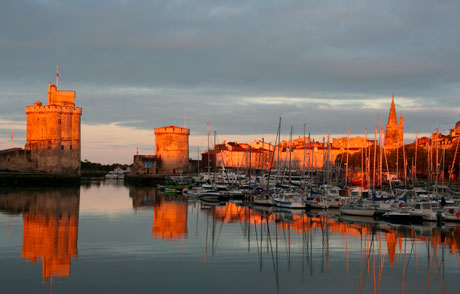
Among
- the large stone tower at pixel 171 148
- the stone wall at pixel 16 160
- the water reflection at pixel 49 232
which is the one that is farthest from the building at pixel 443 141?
the stone wall at pixel 16 160

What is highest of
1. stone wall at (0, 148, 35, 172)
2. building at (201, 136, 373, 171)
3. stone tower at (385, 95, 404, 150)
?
stone tower at (385, 95, 404, 150)

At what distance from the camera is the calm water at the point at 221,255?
1327 centimetres

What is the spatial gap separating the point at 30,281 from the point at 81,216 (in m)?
14.7

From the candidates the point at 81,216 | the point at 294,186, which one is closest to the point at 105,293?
the point at 81,216

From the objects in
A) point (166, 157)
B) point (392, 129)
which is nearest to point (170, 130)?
point (166, 157)

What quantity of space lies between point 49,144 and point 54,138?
Result: 2.56ft

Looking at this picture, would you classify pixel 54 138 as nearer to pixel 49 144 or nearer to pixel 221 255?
pixel 49 144

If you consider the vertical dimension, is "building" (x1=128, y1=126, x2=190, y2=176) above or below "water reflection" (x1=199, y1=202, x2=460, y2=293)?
above

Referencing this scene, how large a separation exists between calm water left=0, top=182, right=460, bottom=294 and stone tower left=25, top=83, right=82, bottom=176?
114 feet

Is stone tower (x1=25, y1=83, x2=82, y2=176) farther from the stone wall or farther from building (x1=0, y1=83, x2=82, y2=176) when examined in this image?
the stone wall

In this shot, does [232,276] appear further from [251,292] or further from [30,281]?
[30,281]

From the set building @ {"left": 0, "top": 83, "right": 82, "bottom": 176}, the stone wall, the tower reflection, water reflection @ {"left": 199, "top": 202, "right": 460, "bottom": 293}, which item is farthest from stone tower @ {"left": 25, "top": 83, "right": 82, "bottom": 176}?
water reflection @ {"left": 199, "top": 202, "right": 460, "bottom": 293}

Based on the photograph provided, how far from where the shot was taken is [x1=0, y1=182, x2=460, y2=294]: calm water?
43.5 ft

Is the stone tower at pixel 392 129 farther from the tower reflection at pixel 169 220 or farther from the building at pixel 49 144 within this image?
the tower reflection at pixel 169 220
